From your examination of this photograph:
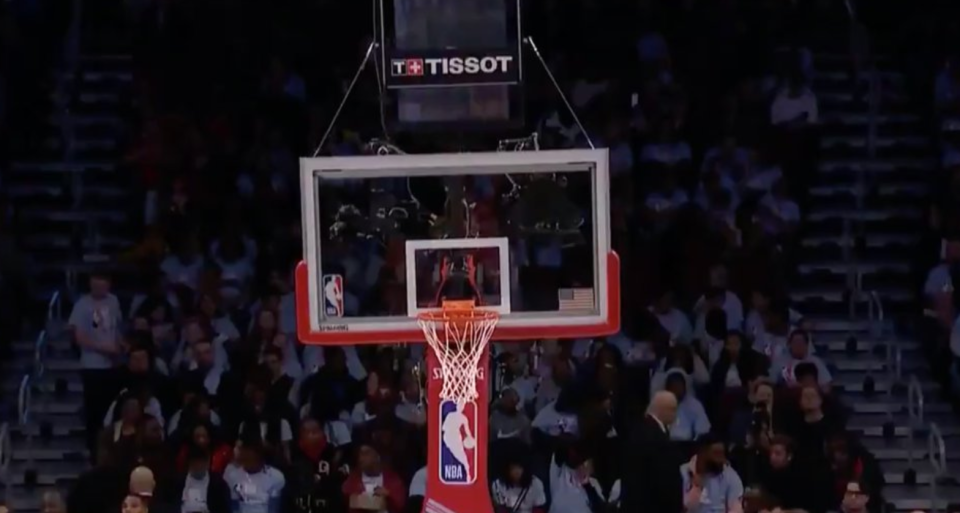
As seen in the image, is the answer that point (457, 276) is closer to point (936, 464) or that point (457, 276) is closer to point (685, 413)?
point (685, 413)

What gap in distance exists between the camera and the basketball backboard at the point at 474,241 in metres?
12.7

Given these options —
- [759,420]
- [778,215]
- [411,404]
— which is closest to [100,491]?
[411,404]

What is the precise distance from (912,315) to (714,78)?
2.87 meters

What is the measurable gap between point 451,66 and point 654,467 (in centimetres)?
309

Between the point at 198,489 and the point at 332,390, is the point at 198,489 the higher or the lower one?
the lower one

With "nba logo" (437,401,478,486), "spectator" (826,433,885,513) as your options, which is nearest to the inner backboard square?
"nba logo" (437,401,478,486)

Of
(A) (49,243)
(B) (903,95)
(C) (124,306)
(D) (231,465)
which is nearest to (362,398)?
(D) (231,465)

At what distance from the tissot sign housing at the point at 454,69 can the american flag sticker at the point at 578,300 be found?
1285 mm

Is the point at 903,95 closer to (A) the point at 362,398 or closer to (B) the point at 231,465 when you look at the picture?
(A) the point at 362,398

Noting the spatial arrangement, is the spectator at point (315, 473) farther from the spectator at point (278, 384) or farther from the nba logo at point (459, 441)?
the nba logo at point (459, 441)

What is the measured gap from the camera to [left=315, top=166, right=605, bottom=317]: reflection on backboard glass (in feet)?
42.1

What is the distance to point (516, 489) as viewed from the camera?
1468 cm

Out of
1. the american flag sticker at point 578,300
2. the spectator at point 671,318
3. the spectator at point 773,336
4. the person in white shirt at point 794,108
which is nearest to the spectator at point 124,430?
the american flag sticker at point 578,300

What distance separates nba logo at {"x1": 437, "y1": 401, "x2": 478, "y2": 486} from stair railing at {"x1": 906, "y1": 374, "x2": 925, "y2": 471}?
183 inches
